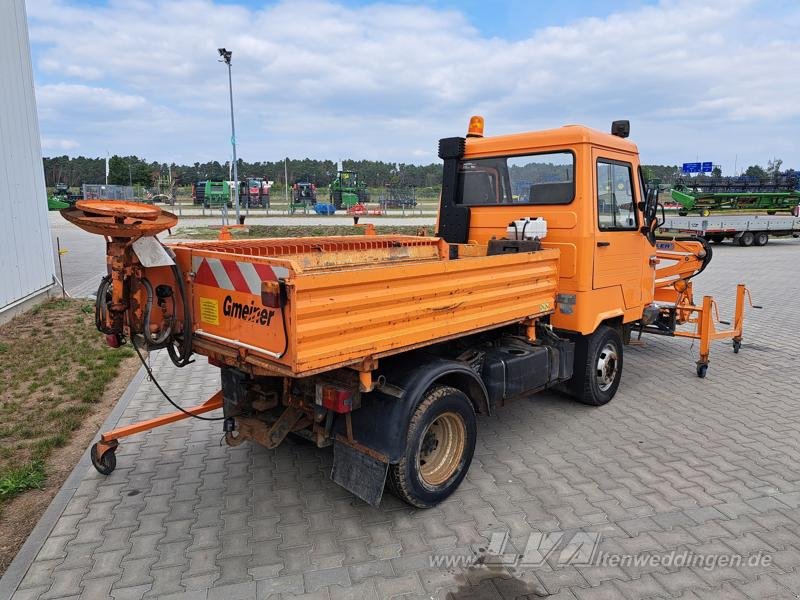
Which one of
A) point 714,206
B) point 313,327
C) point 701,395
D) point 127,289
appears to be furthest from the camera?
point 714,206

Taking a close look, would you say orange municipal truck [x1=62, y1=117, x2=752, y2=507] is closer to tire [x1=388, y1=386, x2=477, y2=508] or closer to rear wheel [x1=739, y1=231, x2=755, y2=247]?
tire [x1=388, y1=386, x2=477, y2=508]

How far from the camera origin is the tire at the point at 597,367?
5.01m

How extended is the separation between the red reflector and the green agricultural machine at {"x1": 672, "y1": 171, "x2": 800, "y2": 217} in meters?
23.3

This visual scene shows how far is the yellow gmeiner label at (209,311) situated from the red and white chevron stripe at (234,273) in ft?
0.34

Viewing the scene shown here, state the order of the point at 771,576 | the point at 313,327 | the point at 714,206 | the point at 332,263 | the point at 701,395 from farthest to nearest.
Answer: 1. the point at 714,206
2. the point at 701,395
3. the point at 332,263
4. the point at 771,576
5. the point at 313,327

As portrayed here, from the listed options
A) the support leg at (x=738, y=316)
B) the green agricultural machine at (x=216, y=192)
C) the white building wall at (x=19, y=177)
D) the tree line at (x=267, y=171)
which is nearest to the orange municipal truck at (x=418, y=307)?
the support leg at (x=738, y=316)

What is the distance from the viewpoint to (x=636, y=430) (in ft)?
15.7

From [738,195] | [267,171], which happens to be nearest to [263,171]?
[267,171]

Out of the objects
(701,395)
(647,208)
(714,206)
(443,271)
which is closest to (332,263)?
(443,271)

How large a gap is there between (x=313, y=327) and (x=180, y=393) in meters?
3.71

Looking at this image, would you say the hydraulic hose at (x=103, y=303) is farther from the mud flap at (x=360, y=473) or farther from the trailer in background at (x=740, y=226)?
the trailer in background at (x=740, y=226)

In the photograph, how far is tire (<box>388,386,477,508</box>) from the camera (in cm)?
332

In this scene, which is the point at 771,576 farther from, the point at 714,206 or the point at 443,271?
the point at 714,206

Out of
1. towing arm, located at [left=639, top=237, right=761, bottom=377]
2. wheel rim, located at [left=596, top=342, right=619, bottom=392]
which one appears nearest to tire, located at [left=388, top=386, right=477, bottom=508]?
wheel rim, located at [left=596, top=342, right=619, bottom=392]
